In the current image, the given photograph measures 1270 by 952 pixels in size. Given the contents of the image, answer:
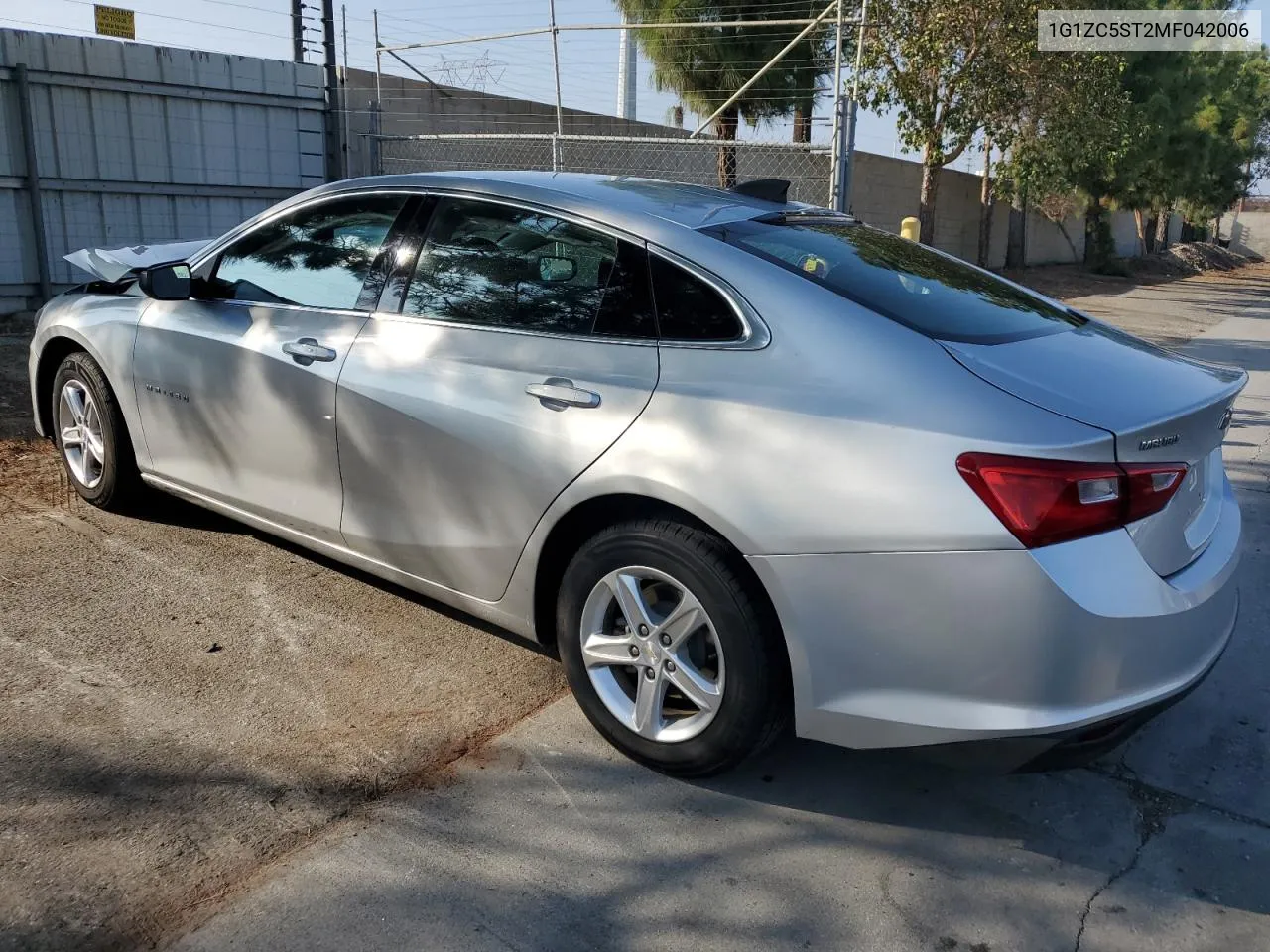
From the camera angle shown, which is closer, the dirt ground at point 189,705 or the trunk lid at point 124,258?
the dirt ground at point 189,705

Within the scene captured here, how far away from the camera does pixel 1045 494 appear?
97.3 inches

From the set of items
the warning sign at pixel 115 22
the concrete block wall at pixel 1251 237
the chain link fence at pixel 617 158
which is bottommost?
the concrete block wall at pixel 1251 237

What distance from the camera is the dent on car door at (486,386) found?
3.13 meters

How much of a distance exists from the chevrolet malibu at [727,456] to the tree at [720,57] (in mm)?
12783

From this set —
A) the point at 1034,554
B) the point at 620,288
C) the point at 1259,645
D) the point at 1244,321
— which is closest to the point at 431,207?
the point at 620,288

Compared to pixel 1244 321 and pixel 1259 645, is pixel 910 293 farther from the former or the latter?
pixel 1244 321

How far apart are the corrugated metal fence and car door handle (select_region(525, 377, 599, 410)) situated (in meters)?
8.34

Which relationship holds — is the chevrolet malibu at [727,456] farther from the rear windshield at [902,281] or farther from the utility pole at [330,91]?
the utility pole at [330,91]

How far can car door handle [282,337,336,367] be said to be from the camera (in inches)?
148

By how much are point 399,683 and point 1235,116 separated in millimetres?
39949

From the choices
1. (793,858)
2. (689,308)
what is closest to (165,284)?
(689,308)

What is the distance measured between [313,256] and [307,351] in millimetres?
481

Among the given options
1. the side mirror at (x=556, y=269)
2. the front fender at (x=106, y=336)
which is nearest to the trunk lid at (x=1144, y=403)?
the side mirror at (x=556, y=269)

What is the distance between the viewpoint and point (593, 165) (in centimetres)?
1542
